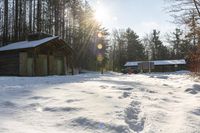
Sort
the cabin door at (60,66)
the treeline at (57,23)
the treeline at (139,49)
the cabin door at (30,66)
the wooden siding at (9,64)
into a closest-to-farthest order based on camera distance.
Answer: the cabin door at (30,66), the wooden siding at (9,64), the cabin door at (60,66), the treeline at (57,23), the treeline at (139,49)

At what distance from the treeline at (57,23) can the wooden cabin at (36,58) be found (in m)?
14.3

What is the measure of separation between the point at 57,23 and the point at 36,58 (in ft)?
82.1

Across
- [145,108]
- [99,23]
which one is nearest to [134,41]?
[99,23]

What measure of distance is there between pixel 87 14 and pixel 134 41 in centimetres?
2802

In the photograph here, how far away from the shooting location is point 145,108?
29.0ft

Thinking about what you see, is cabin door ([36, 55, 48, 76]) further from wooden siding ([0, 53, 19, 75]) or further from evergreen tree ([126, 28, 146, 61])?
evergreen tree ([126, 28, 146, 61])

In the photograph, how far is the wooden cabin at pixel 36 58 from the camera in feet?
95.6

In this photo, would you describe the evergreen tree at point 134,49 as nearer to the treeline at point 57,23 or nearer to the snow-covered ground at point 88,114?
the treeline at point 57,23

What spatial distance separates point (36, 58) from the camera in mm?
29641

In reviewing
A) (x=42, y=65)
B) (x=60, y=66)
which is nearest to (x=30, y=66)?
(x=42, y=65)

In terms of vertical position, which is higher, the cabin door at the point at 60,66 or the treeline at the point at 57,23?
the treeline at the point at 57,23

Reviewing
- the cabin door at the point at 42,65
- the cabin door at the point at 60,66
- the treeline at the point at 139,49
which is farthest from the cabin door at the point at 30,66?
the treeline at the point at 139,49

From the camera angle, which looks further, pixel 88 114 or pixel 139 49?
pixel 139 49

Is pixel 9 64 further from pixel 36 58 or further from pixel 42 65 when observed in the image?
pixel 42 65
